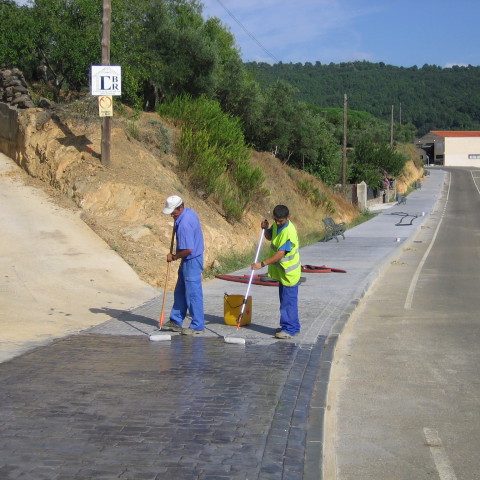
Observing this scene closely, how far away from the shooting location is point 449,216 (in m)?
44.3

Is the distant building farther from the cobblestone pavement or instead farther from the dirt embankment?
the cobblestone pavement

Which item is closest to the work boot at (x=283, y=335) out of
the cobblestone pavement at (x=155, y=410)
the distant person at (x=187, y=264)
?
the cobblestone pavement at (x=155, y=410)

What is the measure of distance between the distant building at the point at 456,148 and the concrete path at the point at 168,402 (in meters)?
137

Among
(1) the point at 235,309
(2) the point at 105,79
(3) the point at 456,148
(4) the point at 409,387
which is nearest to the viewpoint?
(4) the point at 409,387

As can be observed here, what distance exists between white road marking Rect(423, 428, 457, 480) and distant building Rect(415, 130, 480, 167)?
140 meters

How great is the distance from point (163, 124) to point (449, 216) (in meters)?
26.6

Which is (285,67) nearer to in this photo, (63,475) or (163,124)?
(163,124)

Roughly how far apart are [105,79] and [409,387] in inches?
458

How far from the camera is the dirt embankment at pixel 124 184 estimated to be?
1576cm

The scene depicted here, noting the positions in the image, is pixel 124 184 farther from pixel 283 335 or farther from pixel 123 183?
pixel 283 335

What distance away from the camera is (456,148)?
14138 cm

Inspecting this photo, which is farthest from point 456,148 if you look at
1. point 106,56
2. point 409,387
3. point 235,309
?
point 409,387

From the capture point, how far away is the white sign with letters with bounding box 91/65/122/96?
1647cm

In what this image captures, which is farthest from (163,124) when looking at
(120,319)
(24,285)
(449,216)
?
(449,216)
